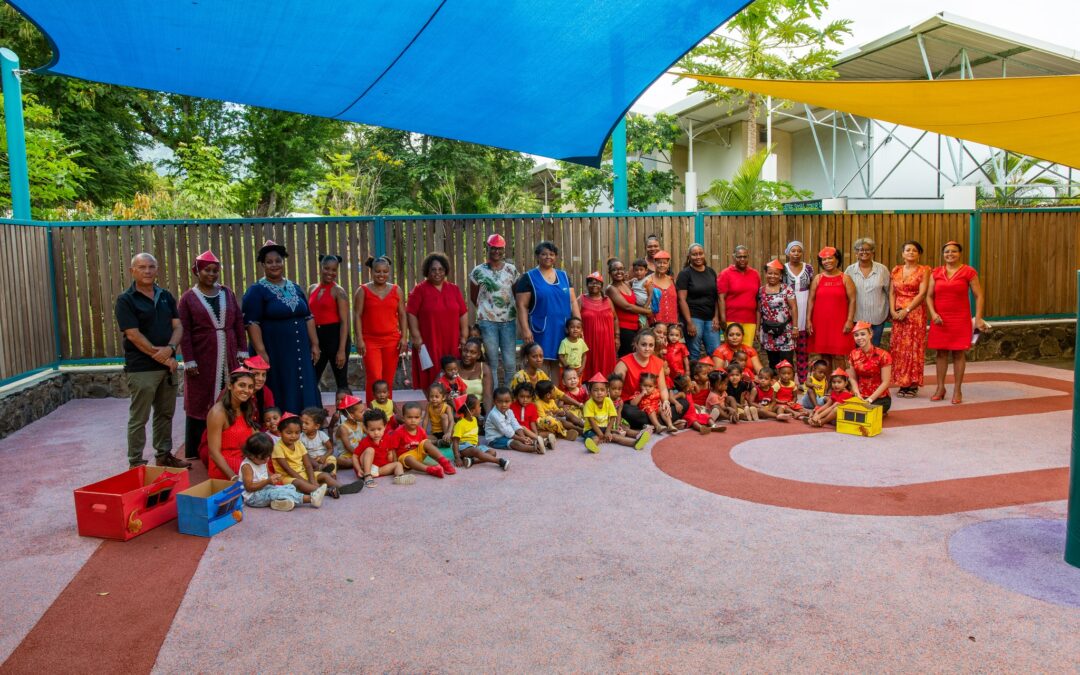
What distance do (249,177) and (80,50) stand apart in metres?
16.9

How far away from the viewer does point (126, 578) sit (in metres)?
3.40

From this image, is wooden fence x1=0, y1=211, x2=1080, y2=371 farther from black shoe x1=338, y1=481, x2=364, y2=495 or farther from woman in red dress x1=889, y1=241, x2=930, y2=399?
black shoe x1=338, y1=481, x2=364, y2=495

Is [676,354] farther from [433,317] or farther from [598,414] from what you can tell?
[433,317]

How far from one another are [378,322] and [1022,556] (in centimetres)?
464

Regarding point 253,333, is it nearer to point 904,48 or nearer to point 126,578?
point 126,578

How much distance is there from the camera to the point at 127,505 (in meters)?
3.85

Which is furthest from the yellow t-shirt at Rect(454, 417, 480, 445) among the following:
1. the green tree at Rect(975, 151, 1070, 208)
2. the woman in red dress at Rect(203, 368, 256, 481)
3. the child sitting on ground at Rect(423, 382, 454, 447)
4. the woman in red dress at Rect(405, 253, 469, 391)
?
the green tree at Rect(975, 151, 1070, 208)

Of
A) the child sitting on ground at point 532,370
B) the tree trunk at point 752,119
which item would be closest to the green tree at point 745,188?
the tree trunk at point 752,119

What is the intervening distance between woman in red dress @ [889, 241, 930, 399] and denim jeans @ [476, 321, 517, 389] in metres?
4.07

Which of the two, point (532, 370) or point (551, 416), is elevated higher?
point (532, 370)

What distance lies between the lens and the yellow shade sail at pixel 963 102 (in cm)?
533

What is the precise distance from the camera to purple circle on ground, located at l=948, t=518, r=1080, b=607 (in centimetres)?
310

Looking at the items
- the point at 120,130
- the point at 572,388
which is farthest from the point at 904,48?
the point at 120,130

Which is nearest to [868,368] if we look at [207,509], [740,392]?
[740,392]
